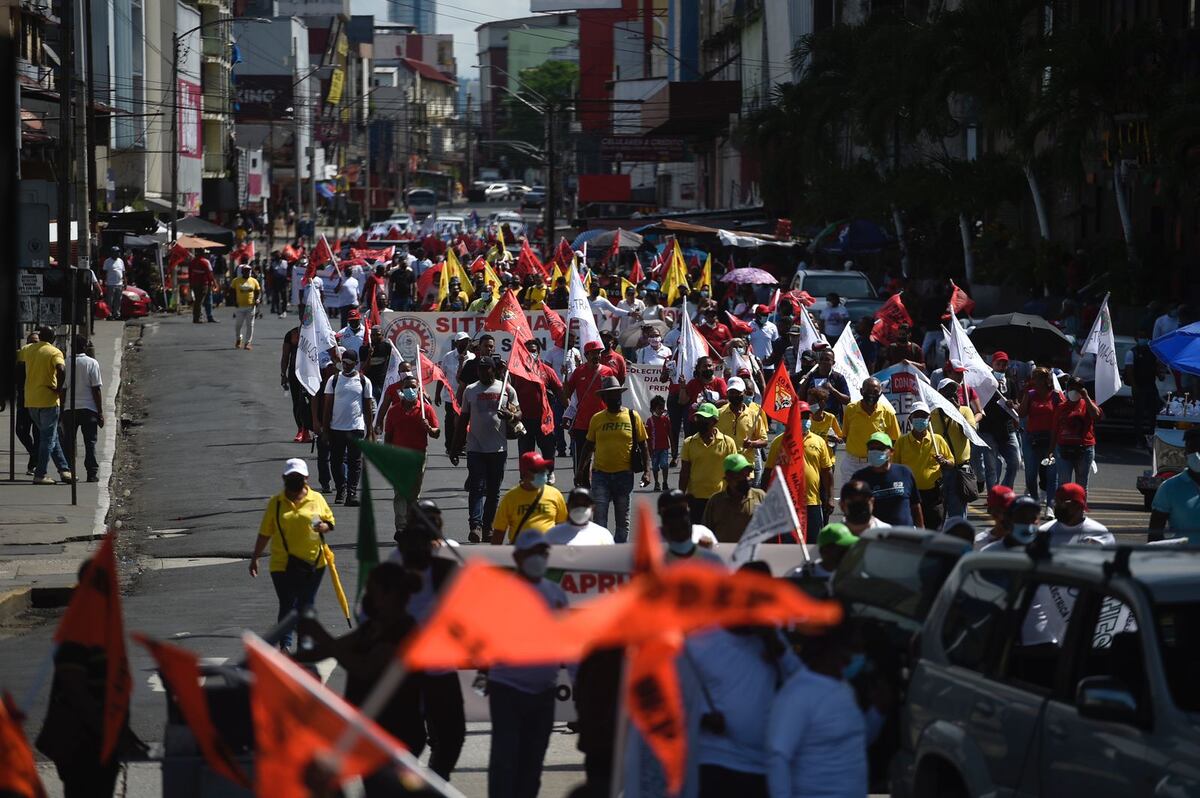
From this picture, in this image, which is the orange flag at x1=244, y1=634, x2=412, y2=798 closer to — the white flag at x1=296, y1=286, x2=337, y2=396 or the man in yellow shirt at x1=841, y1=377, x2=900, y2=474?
the man in yellow shirt at x1=841, y1=377, x2=900, y2=474

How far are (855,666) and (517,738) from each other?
1.60 metres

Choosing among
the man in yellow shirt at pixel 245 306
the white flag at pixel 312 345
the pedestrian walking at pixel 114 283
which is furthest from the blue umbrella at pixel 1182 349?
the pedestrian walking at pixel 114 283

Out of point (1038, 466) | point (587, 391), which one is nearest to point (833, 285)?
point (1038, 466)

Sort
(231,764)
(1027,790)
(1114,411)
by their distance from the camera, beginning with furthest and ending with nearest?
(1114,411) < (1027,790) < (231,764)

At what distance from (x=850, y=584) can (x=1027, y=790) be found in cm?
209

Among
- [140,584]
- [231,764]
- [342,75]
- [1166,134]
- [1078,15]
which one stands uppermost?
[342,75]

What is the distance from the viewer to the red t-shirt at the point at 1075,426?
16969 mm

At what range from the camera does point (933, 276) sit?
42781mm

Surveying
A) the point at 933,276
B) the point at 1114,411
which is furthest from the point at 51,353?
the point at 933,276

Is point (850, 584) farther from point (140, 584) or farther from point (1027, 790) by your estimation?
point (140, 584)

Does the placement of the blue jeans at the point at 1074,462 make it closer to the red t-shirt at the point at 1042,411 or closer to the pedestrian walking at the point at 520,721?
the red t-shirt at the point at 1042,411

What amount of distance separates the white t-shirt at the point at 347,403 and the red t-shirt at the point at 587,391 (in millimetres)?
2181

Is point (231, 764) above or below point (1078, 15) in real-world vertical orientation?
below

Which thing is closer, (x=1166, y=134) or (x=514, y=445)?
(x=514, y=445)
